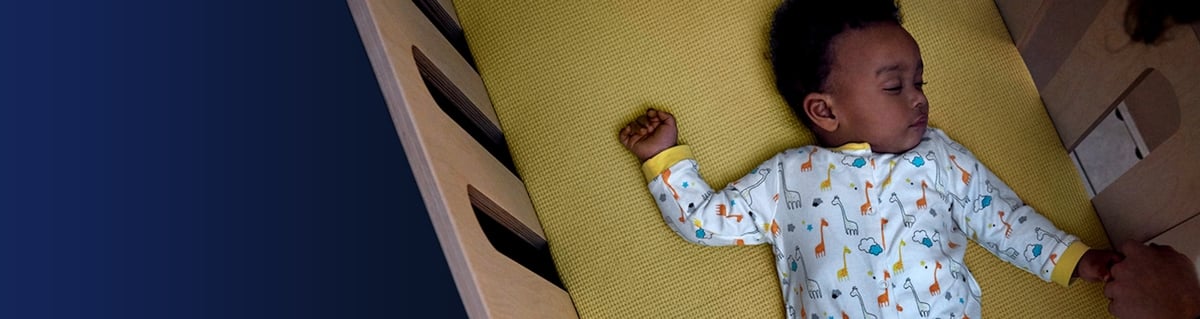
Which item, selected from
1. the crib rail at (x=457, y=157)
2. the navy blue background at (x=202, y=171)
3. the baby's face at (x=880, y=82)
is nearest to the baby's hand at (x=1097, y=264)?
the baby's face at (x=880, y=82)

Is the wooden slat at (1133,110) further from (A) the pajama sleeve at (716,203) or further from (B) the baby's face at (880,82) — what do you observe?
(A) the pajama sleeve at (716,203)

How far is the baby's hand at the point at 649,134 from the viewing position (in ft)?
3.60

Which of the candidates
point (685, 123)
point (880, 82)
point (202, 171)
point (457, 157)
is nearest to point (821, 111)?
point (880, 82)

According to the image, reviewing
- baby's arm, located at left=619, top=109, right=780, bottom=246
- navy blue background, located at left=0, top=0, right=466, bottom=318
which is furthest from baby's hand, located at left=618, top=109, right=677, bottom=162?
navy blue background, located at left=0, top=0, right=466, bottom=318

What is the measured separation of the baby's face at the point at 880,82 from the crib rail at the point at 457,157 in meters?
0.40

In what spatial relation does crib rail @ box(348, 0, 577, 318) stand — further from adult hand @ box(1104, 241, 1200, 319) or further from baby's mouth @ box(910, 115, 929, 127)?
adult hand @ box(1104, 241, 1200, 319)

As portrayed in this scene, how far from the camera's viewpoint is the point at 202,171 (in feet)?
2.92

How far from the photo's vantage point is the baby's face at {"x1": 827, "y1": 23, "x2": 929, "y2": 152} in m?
0.99

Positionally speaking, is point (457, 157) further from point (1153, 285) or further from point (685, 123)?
point (1153, 285)

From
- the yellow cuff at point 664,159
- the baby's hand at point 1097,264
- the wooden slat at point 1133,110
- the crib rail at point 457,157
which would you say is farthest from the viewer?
the yellow cuff at point 664,159

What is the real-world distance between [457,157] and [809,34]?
43 cm

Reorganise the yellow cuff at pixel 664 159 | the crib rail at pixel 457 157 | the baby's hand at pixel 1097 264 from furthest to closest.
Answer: the yellow cuff at pixel 664 159 → the baby's hand at pixel 1097 264 → the crib rail at pixel 457 157

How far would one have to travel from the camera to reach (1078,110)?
1.03 metres

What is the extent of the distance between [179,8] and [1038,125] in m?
1.00
